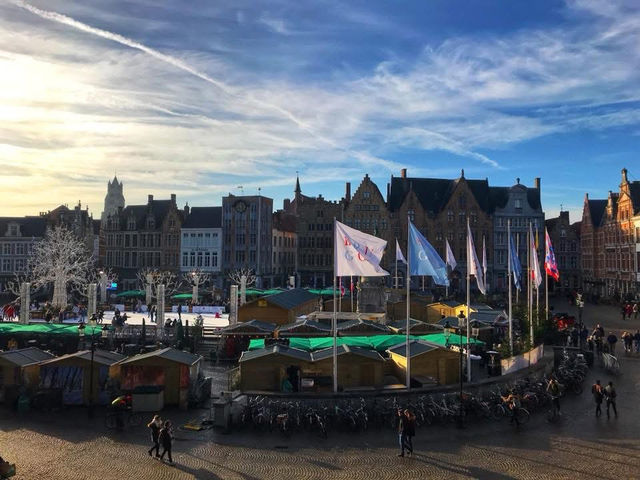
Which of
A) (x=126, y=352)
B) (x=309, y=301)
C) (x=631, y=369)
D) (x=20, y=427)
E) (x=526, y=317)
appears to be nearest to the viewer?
(x=20, y=427)

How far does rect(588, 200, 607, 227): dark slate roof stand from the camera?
238 ft

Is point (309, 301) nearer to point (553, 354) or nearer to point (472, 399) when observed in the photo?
point (553, 354)

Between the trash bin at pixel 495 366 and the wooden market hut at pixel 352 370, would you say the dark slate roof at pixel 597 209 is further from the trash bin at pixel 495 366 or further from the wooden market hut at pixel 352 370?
the wooden market hut at pixel 352 370

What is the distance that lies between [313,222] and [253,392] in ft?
199

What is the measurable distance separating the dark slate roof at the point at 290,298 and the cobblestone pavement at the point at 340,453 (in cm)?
1800

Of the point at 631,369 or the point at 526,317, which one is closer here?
the point at 631,369

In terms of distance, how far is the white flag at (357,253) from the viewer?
19562mm

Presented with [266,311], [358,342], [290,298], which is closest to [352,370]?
[358,342]

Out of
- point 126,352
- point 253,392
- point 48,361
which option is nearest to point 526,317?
point 253,392

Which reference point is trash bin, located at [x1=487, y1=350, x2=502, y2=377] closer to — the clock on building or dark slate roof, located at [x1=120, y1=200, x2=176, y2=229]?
the clock on building

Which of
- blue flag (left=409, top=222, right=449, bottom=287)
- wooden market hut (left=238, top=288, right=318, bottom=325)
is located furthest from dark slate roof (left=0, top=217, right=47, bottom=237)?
blue flag (left=409, top=222, right=449, bottom=287)

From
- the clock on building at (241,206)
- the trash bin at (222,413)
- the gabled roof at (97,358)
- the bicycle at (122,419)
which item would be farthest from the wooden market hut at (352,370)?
the clock on building at (241,206)

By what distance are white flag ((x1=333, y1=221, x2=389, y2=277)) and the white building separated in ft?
185

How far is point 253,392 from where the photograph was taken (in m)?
19.0
